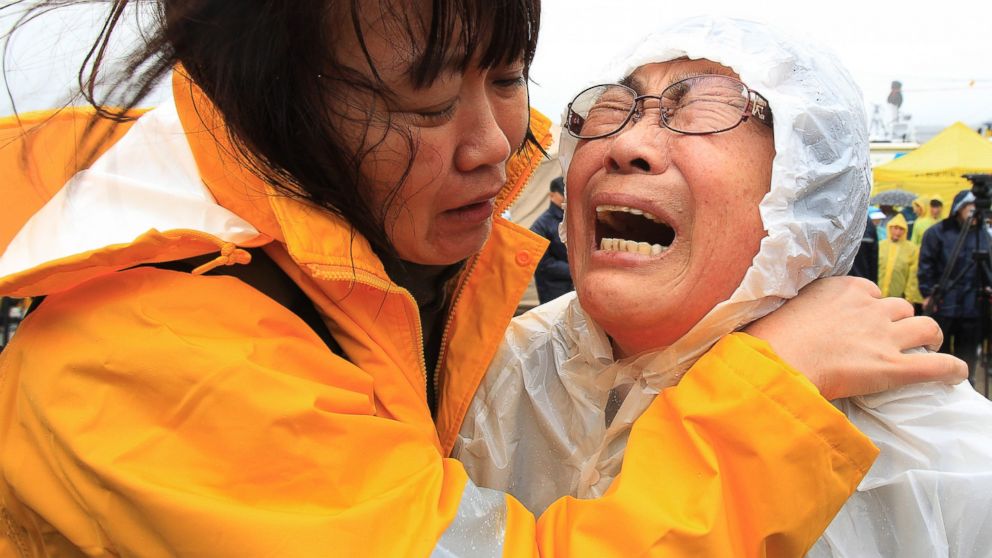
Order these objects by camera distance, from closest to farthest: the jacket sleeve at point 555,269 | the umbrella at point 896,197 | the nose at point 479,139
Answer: the nose at point 479,139
the jacket sleeve at point 555,269
the umbrella at point 896,197

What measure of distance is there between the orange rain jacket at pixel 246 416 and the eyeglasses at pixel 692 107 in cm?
48

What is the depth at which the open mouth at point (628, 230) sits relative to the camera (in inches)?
59.0

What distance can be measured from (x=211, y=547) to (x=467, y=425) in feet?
2.57

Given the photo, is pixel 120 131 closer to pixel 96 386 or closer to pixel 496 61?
pixel 96 386

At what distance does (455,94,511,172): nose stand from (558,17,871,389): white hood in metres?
0.50

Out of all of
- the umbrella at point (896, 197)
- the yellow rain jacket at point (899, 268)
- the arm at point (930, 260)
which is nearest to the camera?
the arm at point (930, 260)

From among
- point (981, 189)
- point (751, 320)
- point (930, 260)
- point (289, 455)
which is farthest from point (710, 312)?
point (930, 260)

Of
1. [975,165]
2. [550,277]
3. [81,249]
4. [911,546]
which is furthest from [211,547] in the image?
[975,165]

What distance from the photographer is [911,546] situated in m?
1.32

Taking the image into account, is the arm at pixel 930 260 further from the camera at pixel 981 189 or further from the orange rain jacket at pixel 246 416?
the orange rain jacket at pixel 246 416

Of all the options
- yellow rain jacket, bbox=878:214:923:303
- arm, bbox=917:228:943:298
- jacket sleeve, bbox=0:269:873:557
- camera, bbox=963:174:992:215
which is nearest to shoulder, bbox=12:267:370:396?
jacket sleeve, bbox=0:269:873:557

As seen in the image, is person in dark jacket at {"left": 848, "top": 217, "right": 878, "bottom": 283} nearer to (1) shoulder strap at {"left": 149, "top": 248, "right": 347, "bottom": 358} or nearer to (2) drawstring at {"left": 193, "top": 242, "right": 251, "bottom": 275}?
(1) shoulder strap at {"left": 149, "top": 248, "right": 347, "bottom": 358}

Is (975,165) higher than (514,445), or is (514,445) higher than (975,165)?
(514,445)

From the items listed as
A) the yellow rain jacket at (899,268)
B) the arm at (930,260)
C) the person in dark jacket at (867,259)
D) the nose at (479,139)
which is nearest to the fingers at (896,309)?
the nose at (479,139)
